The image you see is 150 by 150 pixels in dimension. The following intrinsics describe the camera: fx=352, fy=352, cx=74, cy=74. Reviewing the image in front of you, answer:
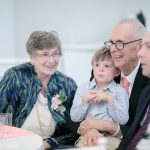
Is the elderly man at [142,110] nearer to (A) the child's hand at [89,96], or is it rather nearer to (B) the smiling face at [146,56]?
(B) the smiling face at [146,56]

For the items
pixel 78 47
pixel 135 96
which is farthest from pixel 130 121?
pixel 78 47

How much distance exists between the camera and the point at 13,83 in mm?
2516

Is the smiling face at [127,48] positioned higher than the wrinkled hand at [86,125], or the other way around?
the smiling face at [127,48]

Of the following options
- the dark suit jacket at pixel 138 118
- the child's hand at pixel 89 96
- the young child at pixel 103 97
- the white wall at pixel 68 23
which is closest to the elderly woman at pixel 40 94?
the young child at pixel 103 97

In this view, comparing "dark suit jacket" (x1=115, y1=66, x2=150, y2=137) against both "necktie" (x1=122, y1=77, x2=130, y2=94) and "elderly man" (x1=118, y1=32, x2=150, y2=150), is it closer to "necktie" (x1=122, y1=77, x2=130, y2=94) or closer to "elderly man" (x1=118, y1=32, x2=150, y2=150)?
"necktie" (x1=122, y1=77, x2=130, y2=94)

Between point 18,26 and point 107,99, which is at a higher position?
point 18,26

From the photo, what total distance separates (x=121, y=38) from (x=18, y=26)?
2.07 m

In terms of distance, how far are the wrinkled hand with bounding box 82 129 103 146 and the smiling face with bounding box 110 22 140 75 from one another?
19.0 inches

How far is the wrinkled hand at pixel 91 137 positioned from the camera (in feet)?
7.25

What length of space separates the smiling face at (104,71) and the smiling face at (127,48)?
9cm

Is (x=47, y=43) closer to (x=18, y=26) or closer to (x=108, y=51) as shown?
(x=108, y=51)

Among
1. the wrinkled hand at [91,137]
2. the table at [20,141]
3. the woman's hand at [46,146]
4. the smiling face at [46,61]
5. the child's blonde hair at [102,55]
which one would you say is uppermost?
the child's blonde hair at [102,55]

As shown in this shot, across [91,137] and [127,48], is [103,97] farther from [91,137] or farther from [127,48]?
[127,48]

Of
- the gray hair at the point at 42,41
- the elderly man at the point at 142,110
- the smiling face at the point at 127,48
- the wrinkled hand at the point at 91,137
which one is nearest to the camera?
the elderly man at the point at 142,110
